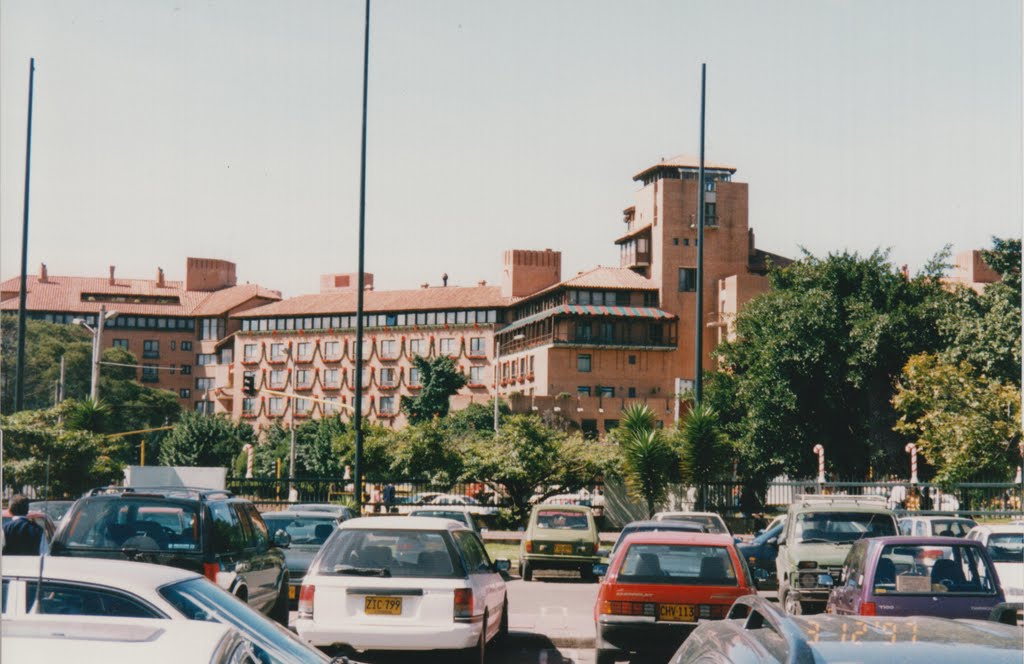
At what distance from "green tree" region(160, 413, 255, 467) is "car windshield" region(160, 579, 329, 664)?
337ft

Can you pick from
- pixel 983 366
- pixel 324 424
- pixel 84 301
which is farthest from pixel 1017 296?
pixel 84 301

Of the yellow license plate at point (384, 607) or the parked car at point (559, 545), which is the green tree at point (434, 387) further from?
the yellow license plate at point (384, 607)

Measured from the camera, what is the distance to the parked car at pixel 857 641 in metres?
3.91

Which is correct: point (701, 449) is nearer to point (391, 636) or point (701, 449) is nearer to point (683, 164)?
point (391, 636)

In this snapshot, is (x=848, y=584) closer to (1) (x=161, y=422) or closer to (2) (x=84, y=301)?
(1) (x=161, y=422)

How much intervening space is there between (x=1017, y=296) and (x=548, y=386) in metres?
68.9

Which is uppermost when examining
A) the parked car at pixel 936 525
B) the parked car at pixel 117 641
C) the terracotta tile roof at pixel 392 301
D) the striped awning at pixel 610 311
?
the terracotta tile roof at pixel 392 301

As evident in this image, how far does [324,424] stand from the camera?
107500 mm

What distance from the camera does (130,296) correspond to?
542ft

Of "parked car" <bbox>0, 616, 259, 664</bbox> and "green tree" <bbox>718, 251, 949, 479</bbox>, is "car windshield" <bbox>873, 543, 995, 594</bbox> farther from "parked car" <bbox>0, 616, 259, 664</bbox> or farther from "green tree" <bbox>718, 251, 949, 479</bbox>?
"green tree" <bbox>718, 251, 949, 479</bbox>

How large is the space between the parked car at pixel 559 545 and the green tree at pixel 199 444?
271 ft

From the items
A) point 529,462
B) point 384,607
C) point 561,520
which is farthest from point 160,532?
point 529,462

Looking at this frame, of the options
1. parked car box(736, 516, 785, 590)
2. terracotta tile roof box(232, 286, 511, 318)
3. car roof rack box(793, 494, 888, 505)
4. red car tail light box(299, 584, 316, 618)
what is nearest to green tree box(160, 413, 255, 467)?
terracotta tile roof box(232, 286, 511, 318)

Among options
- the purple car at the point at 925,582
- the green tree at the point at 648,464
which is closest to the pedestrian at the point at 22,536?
the purple car at the point at 925,582
